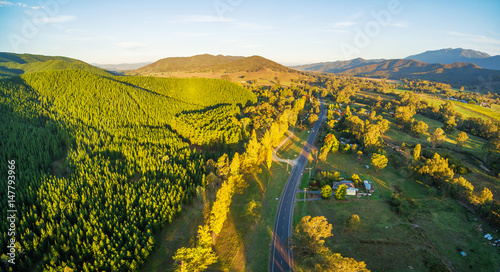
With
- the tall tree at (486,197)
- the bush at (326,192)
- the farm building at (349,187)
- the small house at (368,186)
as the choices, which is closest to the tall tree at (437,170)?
the tall tree at (486,197)

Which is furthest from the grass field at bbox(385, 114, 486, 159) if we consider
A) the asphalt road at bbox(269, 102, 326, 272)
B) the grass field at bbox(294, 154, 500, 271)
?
the asphalt road at bbox(269, 102, 326, 272)

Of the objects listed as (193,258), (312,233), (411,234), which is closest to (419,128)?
(411,234)

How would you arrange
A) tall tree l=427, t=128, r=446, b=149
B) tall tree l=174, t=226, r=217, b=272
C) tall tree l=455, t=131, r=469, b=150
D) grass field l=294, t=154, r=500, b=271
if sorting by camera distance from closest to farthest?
tall tree l=174, t=226, r=217, b=272 → grass field l=294, t=154, r=500, b=271 → tall tree l=455, t=131, r=469, b=150 → tall tree l=427, t=128, r=446, b=149

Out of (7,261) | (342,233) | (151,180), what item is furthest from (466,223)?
(7,261)

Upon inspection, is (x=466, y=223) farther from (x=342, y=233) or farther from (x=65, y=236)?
(x=65, y=236)

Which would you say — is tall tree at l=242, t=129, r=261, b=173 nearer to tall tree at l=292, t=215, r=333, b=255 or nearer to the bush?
the bush

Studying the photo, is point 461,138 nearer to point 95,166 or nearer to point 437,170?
point 437,170
